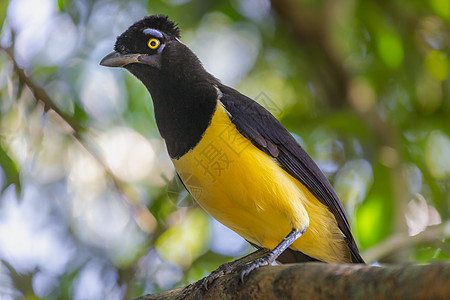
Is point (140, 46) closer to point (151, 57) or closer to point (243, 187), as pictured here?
point (151, 57)

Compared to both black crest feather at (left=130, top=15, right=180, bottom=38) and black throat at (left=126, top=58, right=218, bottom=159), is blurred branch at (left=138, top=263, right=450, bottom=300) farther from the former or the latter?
black crest feather at (left=130, top=15, right=180, bottom=38)

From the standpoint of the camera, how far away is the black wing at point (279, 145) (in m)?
4.06

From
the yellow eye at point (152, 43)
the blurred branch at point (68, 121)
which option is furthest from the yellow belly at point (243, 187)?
the blurred branch at point (68, 121)

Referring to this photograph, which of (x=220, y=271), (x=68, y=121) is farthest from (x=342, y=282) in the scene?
(x=68, y=121)

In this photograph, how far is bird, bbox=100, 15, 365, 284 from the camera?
385cm

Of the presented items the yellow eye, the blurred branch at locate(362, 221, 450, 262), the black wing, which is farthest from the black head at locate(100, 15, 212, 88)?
the blurred branch at locate(362, 221, 450, 262)

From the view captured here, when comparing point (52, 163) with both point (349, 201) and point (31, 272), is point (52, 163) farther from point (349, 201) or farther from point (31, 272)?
point (349, 201)

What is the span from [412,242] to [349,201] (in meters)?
1.06

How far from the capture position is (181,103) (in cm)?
412

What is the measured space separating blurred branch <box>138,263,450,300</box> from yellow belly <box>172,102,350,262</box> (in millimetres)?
677

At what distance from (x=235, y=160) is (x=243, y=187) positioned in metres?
0.18

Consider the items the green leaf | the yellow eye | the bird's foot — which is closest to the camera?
the bird's foot

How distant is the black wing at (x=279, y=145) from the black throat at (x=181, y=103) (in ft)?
0.48

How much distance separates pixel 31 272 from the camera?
16.4ft
